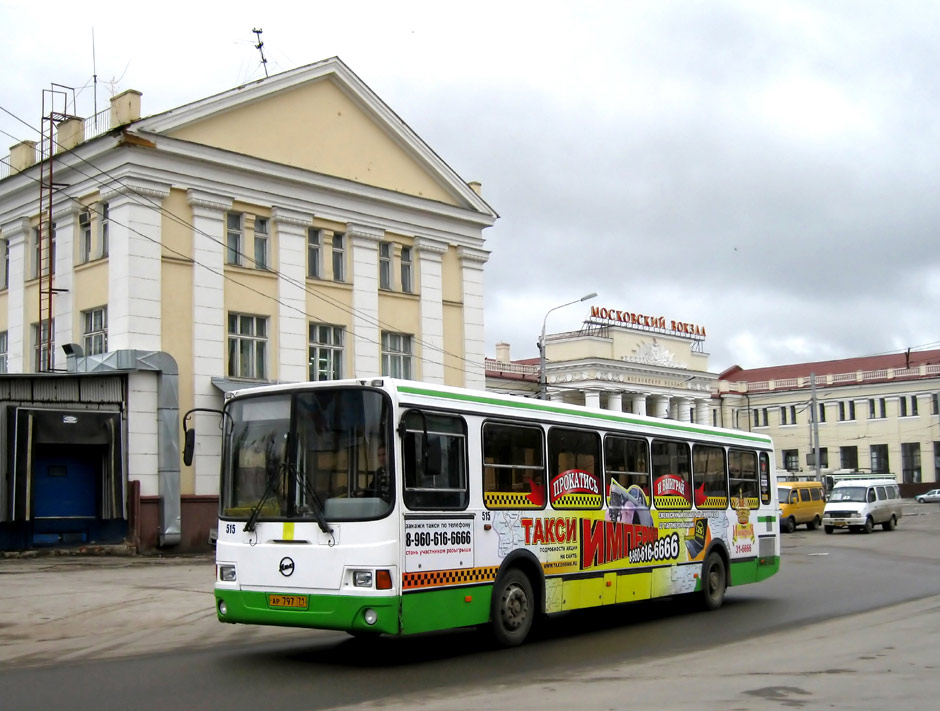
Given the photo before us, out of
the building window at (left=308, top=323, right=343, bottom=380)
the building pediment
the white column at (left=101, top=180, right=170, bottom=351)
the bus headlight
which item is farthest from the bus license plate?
the building window at (left=308, top=323, right=343, bottom=380)

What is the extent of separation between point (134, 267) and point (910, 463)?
69.7 metres

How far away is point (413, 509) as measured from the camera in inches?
420

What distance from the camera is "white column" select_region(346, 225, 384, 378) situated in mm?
35938

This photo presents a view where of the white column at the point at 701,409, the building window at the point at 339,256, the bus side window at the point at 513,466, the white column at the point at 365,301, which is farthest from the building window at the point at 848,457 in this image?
the bus side window at the point at 513,466

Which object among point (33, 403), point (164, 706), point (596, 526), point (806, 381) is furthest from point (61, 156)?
point (806, 381)

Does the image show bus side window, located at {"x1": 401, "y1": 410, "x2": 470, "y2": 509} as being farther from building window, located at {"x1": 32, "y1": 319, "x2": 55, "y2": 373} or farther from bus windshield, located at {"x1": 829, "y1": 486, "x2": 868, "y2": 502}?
bus windshield, located at {"x1": 829, "y1": 486, "x2": 868, "y2": 502}

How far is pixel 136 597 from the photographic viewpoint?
57.5 ft

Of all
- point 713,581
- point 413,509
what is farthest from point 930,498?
point 413,509

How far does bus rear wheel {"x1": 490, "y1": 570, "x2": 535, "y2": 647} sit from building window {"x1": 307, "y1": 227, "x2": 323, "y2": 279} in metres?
23.9

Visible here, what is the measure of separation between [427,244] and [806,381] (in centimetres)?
5896

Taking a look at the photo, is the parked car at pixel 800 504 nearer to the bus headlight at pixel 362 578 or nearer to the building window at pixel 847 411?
the bus headlight at pixel 362 578

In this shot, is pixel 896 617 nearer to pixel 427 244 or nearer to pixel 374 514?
pixel 374 514

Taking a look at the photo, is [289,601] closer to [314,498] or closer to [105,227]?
[314,498]

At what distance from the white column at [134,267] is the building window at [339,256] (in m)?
6.59
